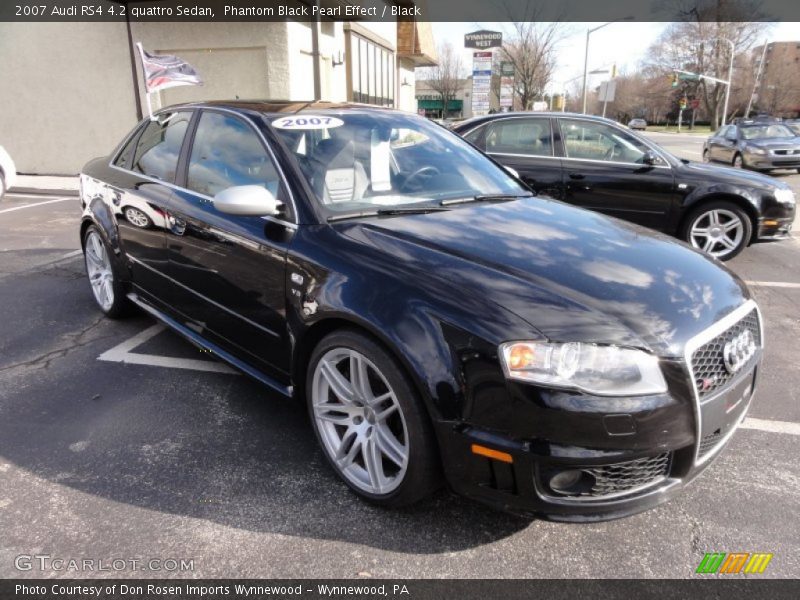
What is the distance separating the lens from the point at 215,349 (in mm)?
3359

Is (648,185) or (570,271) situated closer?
(570,271)

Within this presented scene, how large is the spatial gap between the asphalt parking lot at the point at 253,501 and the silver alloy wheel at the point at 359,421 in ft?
0.50

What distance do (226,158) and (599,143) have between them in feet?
15.8

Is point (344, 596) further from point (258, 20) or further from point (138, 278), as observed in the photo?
point (258, 20)

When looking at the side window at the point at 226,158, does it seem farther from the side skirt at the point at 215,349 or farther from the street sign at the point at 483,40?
the street sign at the point at 483,40

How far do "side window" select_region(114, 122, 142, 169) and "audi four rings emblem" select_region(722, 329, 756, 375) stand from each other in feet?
13.5

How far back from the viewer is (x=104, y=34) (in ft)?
47.2

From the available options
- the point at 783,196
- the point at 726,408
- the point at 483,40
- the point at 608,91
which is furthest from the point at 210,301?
the point at 608,91

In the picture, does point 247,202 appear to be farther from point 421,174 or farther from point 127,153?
point 127,153

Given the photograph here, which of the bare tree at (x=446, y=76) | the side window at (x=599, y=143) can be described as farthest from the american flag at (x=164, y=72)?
the bare tree at (x=446, y=76)

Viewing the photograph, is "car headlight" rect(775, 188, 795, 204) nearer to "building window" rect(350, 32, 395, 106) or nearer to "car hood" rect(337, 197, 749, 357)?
"car hood" rect(337, 197, 749, 357)

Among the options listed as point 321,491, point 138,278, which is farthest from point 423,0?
point 321,491

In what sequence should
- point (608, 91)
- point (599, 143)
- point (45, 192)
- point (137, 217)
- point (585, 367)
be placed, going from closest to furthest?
1. point (585, 367)
2. point (137, 217)
3. point (599, 143)
4. point (45, 192)
5. point (608, 91)

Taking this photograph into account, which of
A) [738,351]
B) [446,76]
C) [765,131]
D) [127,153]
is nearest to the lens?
[738,351]
